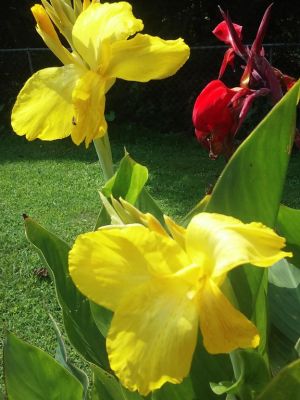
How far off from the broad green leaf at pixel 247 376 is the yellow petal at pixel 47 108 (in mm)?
258

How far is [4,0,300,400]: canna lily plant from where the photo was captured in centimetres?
45

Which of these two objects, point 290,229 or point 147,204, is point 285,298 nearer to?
point 290,229

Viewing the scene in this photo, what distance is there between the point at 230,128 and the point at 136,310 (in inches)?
12.4

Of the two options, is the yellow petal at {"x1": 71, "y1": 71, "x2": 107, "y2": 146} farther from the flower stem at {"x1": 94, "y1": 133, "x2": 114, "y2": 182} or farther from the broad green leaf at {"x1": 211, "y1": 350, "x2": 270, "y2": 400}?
the broad green leaf at {"x1": 211, "y1": 350, "x2": 270, "y2": 400}

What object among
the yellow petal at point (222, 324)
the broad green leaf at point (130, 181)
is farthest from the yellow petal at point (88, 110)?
the yellow petal at point (222, 324)

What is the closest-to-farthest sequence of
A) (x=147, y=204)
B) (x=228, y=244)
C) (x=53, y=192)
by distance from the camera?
(x=228, y=244), (x=147, y=204), (x=53, y=192)

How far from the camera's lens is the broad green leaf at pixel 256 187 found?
1.82 feet

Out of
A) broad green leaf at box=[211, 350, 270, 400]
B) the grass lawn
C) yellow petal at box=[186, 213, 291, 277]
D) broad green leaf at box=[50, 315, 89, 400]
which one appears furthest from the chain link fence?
yellow petal at box=[186, 213, 291, 277]

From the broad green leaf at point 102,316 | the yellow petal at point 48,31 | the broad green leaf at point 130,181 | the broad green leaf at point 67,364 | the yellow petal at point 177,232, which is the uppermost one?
the yellow petal at point 48,31

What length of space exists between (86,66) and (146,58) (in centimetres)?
7

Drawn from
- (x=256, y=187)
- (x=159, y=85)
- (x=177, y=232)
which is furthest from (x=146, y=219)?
(x=159, y=85)

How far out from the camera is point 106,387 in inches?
28.5

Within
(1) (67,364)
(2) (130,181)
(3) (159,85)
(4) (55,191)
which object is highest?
(2) (130,181)

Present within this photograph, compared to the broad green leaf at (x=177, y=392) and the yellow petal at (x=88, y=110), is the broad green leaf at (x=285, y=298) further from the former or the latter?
the yellow petal at (x=88, y=110)
